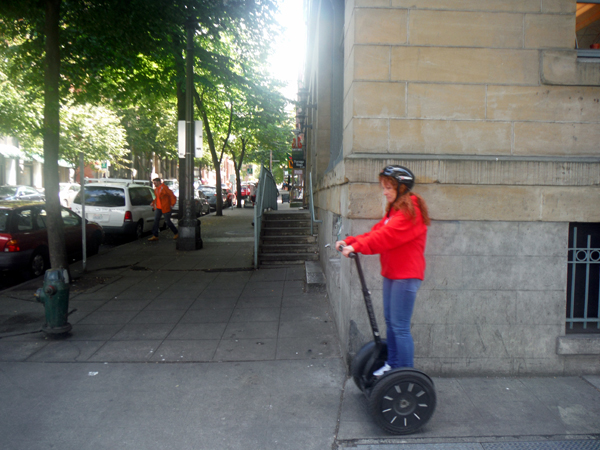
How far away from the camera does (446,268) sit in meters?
4.44

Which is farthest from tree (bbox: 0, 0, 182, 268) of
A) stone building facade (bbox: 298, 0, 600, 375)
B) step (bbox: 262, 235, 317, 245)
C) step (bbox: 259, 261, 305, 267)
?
stone building facade (bbox: 298, 0, 600, 375)

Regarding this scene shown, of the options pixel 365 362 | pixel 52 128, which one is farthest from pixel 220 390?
pixel 52 128

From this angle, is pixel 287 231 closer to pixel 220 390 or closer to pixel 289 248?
pixel 289 248

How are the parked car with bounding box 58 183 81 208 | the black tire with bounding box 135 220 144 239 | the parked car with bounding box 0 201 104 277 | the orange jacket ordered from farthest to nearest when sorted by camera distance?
the parked car with bounding box 58 183 81 208 → the black tire with bounding box 135 220 144 239 → the orange jacket → the parked car with bounding box 0 201 104 277

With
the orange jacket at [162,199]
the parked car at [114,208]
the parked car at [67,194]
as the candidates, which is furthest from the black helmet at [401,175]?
the parked car at [67,194]

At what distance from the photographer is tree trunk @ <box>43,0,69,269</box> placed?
7594 mm

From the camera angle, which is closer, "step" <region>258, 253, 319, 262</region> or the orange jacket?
"step" <region>258, 253, 319, 262</region>

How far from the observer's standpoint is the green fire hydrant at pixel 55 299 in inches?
214

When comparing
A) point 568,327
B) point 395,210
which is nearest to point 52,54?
point 395,210

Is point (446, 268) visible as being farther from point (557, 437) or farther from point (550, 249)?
point (557, 437)

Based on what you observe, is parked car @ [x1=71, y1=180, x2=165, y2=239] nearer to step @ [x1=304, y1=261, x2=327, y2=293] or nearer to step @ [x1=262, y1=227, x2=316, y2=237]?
step @ [x1=262, y1=227, x2=316, y2=237]

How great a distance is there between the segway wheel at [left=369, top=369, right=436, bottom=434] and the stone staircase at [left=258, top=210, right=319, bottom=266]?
21.4 feet

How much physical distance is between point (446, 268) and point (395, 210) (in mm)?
1236

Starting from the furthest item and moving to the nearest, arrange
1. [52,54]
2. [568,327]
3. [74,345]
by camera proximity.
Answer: [52,54], [74,345], [568,327]
